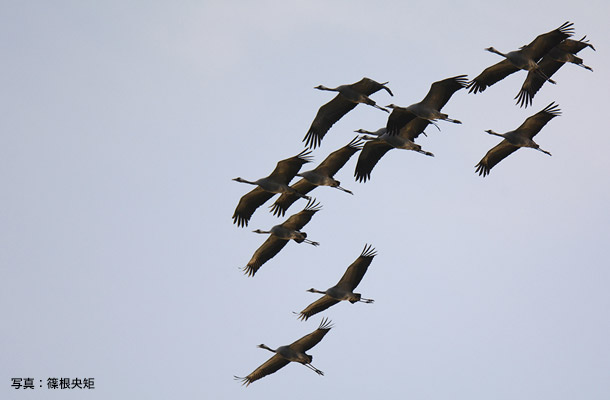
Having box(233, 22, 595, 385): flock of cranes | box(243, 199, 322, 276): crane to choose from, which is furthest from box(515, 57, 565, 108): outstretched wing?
box(243, 199, 322, 276): crane

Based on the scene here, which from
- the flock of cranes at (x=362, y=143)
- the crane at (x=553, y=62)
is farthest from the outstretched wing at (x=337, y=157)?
the crane at (x=553, y=62)

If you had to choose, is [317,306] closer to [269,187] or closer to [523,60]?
[269,187]

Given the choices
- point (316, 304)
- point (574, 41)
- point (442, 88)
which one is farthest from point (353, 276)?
point (574, 41)

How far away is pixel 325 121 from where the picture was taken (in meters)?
30.6

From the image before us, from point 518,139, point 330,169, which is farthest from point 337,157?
point 518,139

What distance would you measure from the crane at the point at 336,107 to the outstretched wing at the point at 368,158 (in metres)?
1.39

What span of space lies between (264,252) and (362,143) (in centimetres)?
417

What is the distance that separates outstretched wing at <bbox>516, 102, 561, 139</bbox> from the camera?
3091cm

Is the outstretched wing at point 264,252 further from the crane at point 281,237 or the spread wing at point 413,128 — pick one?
the spread wing at point 413,128

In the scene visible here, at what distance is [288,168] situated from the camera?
100ft

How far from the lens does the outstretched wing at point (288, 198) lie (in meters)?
31.6

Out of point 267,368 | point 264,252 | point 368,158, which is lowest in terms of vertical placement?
point 267,368

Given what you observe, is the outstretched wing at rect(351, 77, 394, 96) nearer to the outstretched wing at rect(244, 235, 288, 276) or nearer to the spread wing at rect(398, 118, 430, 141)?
the spread wing at rect(398, 118, 430, 141)

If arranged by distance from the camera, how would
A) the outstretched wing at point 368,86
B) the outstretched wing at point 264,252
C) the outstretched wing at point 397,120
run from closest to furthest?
the outstretched wing at point 368,86 → the outstretched wing at point 397,120 → the outstretched wing at point 264,252
